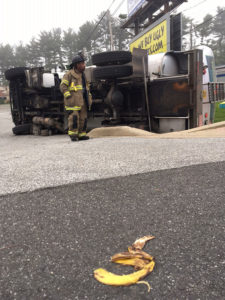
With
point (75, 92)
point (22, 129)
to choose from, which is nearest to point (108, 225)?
point (75, 92)

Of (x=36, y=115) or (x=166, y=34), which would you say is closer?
(x=36, y=115)

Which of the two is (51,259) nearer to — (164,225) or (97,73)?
(164,225)

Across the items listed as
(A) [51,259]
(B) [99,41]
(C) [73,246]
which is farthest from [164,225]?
(B) [99,41]

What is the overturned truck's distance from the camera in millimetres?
5902

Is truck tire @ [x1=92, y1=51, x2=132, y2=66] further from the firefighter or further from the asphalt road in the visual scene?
the asphalt road

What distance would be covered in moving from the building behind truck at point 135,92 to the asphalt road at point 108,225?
307cm

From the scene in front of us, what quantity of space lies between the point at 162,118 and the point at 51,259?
17.9 ft

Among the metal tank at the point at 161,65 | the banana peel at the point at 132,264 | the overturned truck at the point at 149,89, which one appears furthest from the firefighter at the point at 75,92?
the banana peel at the point at 132,264

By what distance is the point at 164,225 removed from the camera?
1.68m

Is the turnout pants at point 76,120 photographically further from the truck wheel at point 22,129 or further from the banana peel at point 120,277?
the banana peel at point 120,277

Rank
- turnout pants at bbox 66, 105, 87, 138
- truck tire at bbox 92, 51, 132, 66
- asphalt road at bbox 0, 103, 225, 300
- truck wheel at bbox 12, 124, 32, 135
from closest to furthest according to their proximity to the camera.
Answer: asphalt road at bbox 0, 103, 225, 300 < turnout pants at bbox 66, 105, 87, 138 < truck tire at bbox 92, 51, 132, 66 < truck wheel at bbox 12, 124, 32, 135

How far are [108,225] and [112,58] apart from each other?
522 centimetres

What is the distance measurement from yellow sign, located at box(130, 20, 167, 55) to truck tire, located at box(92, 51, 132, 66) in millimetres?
9718

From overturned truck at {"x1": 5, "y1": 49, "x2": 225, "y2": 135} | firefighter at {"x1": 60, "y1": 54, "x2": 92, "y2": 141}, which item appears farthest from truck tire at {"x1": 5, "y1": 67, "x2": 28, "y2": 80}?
firefighter at {"x1": 60, "y1": 54, "x2": 92, "y2": 141}
